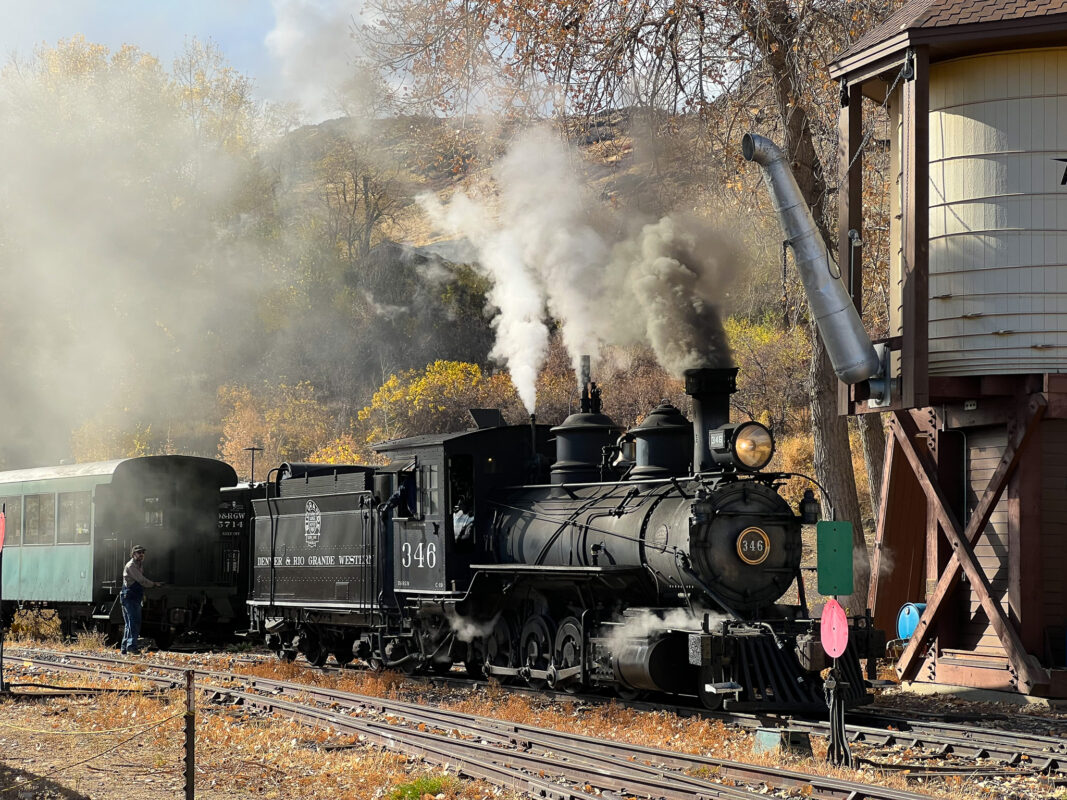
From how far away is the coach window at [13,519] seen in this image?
22.8 metres

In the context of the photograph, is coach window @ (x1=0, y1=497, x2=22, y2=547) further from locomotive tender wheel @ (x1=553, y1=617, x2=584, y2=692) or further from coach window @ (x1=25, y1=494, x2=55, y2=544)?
locomotive tender wheel @ (x1=553, y1=617, x2=584, y2=692)

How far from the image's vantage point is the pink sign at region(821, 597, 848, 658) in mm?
8830

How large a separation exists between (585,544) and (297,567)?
256 inches

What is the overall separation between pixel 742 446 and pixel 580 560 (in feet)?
7.75

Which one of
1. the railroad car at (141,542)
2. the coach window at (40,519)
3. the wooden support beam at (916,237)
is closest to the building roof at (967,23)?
the wooden support beam at (916,237)

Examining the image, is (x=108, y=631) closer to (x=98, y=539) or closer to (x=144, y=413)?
(x=98, y=539)

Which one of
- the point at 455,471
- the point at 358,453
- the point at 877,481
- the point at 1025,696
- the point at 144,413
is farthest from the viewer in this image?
the point at 144,413

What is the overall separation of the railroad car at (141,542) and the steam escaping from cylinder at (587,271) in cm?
650

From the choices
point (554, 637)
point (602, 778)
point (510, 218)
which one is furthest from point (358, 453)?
point (602, 778)

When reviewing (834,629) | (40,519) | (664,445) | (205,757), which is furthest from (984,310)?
(40,519)

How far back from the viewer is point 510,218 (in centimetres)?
1931

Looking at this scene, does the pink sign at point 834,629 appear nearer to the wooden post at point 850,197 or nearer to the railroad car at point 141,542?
the wooden post at point 850,197

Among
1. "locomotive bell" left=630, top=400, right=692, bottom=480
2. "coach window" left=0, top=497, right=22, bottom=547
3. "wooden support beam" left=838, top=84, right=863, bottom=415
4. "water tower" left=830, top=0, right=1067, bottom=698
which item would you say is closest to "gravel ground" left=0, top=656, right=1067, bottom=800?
"water tower" left=830, top=0, right=1067, bottom=698

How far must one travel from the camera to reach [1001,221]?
13.7 meters
